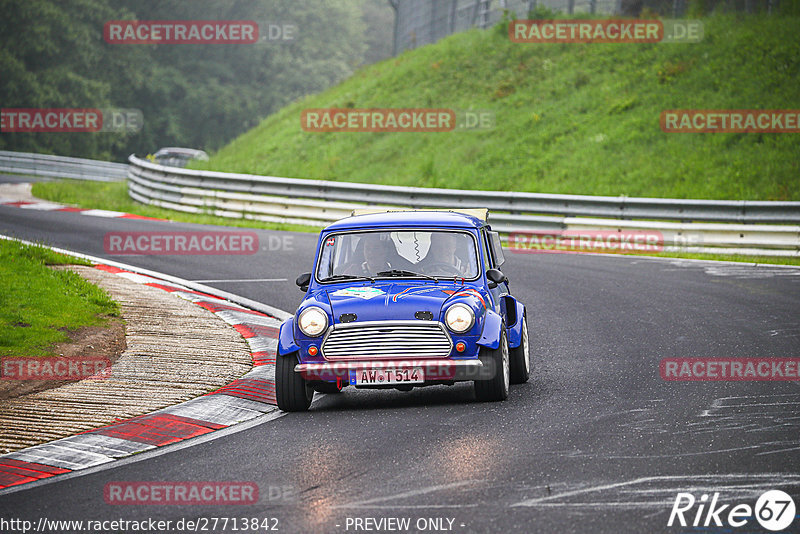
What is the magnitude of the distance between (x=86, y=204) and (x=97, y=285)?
14120 mm

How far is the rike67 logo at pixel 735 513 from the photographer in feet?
17.4

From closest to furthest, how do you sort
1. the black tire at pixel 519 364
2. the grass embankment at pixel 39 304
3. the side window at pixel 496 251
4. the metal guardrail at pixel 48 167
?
the black tire at pixel 519 364
the side window at pixel 496 251
the grass embankment at pixel 39 304
the metal guardrail at pixel 48 167

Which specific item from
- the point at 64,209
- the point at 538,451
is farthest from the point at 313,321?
the point at 64,209

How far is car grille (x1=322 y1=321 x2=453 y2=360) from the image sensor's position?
8.33 m

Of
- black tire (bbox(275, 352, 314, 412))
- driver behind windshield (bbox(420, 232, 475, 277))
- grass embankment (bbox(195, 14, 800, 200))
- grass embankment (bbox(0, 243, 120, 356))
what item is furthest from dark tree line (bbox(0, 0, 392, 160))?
black tire (bbox(275, 352, 314, 412))

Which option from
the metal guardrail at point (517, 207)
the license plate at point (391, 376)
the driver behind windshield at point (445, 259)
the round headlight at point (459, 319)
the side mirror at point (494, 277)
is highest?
the metal guardrail at point (517, 207)

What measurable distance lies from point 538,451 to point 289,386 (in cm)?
246

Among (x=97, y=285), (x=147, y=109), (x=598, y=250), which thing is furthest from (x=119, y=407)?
(x=147, y=109)

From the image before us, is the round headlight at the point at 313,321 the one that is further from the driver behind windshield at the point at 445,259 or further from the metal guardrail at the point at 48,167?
the metal guardrail at the point at 48,167

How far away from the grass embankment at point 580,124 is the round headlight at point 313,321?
660 inches

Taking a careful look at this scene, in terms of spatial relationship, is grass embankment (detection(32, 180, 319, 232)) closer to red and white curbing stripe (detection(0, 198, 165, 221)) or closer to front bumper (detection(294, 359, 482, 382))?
red and white curbing stripe (detection(0, 198, 165, 221))

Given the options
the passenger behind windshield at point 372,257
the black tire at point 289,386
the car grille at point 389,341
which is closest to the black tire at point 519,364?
the car grille at point 389,341

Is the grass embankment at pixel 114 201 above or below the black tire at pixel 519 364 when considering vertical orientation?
above

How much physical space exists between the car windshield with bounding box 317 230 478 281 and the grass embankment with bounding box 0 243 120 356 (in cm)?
309
